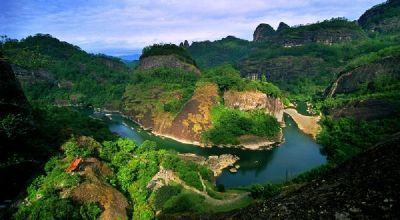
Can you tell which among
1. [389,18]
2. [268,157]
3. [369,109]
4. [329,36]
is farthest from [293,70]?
[268,157]

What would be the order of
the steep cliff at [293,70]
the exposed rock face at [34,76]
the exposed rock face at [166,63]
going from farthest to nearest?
the steep cliff at [293,70], the exposed rock face at [166,63], the exposed rock face at [34,76]

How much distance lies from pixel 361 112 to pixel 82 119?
55.3 meters

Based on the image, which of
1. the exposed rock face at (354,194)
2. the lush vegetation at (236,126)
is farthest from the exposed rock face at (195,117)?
the exposed rock face at (354,194)

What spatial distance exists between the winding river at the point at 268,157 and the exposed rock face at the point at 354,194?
4537cm

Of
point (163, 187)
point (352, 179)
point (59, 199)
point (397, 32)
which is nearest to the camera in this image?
point (352, 179)

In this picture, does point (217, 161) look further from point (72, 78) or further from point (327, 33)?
point (327, 33)

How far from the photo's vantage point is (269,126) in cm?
7981

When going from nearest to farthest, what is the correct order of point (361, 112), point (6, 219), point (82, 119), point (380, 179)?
point (380, 179) → point (6, 219) → point (82, 119) → point (361, 112)

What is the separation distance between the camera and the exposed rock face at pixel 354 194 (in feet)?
24.3

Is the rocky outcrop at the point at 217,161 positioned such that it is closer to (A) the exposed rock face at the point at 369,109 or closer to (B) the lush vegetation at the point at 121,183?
(B) the lush vegetation at the point at 121,183

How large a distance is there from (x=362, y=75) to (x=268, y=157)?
49.1 meters

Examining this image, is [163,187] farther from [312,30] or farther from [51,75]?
[312,30]

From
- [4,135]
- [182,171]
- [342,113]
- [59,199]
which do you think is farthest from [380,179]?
[342,113]

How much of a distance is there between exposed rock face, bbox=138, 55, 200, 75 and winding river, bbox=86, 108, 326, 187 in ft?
158
